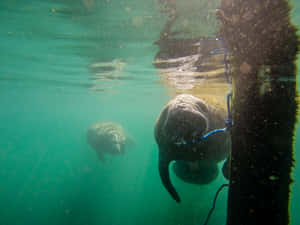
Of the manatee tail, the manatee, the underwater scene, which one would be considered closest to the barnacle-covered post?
the underwater scene

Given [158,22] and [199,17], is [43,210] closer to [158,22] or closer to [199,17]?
[158,22]

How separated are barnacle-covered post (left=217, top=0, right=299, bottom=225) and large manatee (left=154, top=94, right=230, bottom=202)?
0.97 metres

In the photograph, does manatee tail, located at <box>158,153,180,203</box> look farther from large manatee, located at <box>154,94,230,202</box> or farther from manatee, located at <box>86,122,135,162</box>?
manatee, located at <box>86,122,135,162</box>

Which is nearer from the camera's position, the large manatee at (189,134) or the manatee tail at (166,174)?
the large manatee at (189,134)

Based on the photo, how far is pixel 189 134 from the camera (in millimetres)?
3004

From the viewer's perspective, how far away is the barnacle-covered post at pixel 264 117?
1775mm

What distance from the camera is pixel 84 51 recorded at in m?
10.9

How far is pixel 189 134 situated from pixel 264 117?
4.38 feet

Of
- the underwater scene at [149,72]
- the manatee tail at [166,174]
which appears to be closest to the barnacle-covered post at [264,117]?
the underwater scene at [149,72]

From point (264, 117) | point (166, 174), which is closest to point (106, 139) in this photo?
point (166, 174)

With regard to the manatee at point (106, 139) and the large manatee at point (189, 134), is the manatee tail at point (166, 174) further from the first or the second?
the manatee at point (106, 139)

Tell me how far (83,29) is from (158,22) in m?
3.58

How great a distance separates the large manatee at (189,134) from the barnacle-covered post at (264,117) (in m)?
0.97

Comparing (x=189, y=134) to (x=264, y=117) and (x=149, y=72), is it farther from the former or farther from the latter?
(x=149, y=72)
